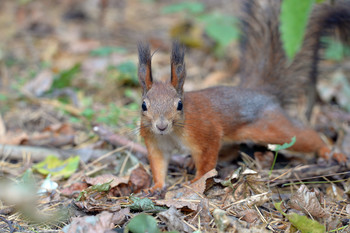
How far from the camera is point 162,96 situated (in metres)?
2.68

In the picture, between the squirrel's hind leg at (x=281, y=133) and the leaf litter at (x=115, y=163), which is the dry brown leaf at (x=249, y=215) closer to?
the leaf litter at (x=115, y=163)

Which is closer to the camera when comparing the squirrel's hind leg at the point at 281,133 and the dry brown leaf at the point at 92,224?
the dry brown leaf at the point at 92,224

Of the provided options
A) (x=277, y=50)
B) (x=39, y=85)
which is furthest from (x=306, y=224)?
(x=39, y=85)

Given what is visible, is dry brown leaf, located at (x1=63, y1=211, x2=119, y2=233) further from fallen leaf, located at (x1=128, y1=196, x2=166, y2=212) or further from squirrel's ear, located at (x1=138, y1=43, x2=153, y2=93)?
squirrel's ear, located at (x1=138, y1=43, x2=153, y2=93)

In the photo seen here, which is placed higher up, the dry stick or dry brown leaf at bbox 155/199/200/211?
dry brown leaf at bbox 155/199/200/211

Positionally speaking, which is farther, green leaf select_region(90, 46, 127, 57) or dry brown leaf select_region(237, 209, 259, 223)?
green leaf select_region(90, 46, 127, 57)

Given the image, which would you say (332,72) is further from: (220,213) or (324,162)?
(220,213)

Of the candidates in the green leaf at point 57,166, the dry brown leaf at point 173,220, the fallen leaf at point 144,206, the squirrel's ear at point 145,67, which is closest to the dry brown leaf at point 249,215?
the dry brown leaf at point 173,220

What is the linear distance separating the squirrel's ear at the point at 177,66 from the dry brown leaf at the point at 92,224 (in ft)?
3.56

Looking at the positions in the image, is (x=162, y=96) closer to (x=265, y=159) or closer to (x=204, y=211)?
(x=204, y=211)

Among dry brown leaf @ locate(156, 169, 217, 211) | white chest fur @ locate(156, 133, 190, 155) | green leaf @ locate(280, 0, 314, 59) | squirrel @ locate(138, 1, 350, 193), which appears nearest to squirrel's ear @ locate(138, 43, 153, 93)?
squirrel @ locate(138, 1, 350, 193)

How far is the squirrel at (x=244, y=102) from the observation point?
9.00ft

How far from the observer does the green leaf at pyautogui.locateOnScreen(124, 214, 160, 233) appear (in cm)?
198

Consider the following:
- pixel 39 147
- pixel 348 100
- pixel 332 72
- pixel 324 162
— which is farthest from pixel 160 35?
pixel 324 162
